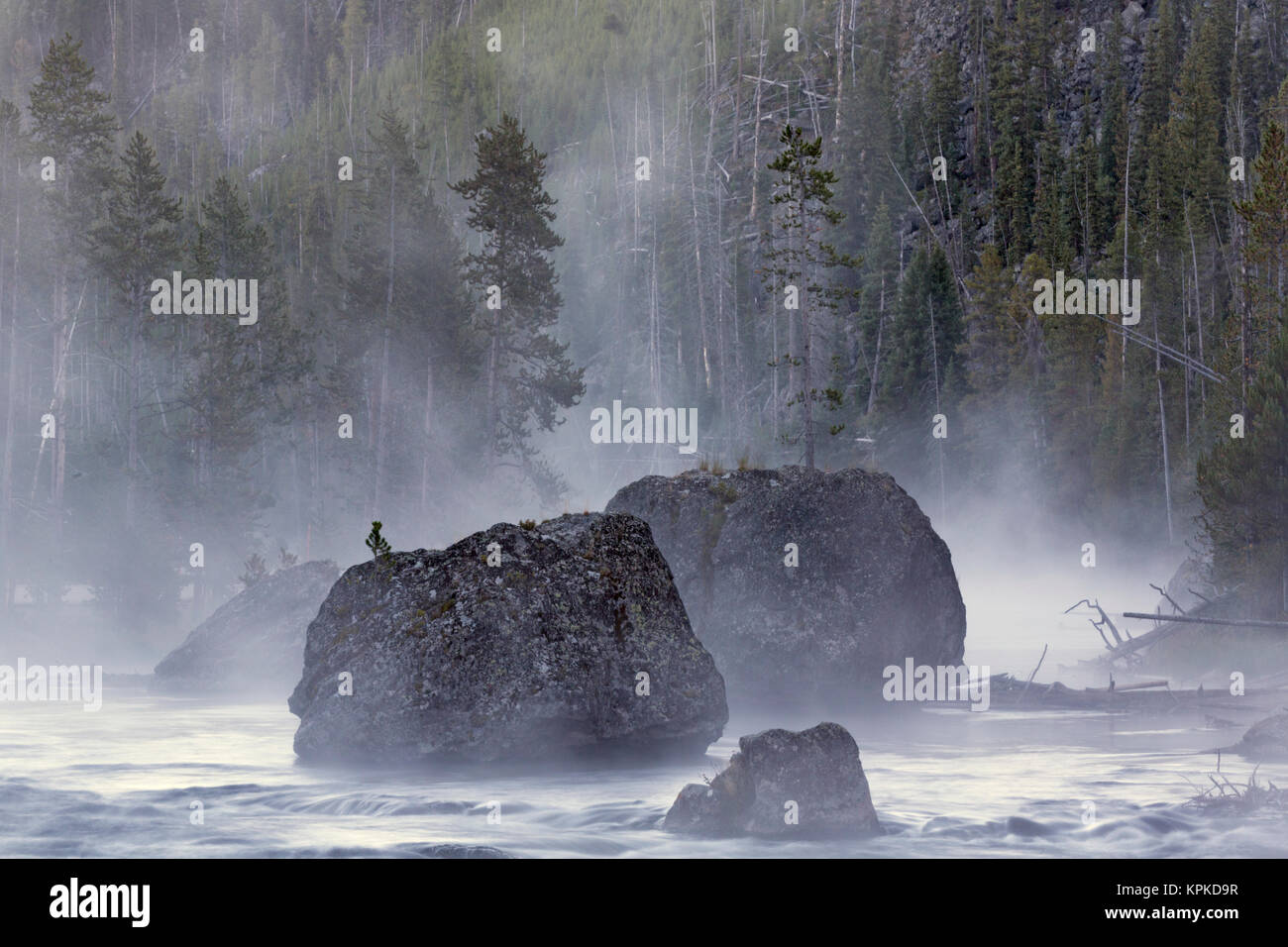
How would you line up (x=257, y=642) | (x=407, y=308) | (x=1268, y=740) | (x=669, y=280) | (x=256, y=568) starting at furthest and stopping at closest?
(x=669, y=280) → (x=407, y=308) → (x=256, y=568) → (x=257, y=642) → (x=1268, y=740)

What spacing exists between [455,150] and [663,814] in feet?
318

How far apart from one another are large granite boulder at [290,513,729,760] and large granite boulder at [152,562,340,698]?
12.4 metres

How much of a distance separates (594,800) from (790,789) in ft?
12.0

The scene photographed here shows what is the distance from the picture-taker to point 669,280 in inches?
3339

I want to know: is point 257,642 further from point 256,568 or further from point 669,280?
Answer: point 669,280

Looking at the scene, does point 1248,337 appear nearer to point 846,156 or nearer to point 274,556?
point 274,556

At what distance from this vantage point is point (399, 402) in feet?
164

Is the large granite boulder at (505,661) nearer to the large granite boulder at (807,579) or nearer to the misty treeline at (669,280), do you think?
the large granite boulder at (807,579)

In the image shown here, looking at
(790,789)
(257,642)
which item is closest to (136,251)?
(257,642)

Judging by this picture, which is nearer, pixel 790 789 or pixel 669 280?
pixel 790 789

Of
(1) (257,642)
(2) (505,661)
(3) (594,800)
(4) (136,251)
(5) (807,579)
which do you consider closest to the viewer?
(3) (594,800)

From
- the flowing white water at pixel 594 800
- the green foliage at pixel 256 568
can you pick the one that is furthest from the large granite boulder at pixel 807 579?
the green foliage at pixel 256 568

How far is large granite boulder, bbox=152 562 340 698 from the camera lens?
31.1 m
